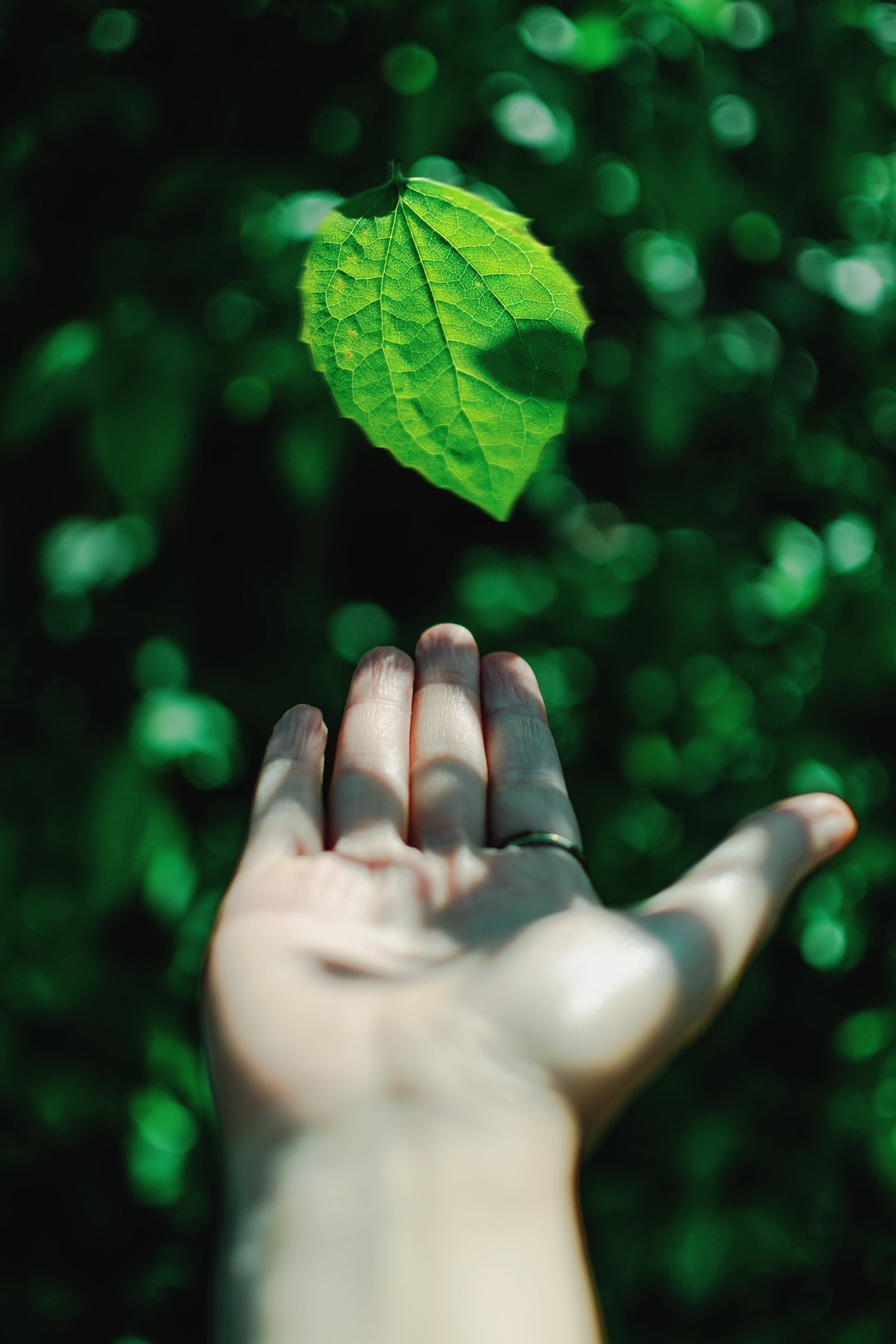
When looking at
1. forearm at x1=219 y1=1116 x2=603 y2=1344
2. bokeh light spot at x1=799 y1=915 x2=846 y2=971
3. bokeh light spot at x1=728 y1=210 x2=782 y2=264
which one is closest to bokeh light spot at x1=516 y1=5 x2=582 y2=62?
bokeh light spot at x1=728 y1=210 x2=782 y2=264

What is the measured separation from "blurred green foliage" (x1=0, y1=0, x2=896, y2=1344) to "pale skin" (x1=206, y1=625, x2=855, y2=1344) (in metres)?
0.38

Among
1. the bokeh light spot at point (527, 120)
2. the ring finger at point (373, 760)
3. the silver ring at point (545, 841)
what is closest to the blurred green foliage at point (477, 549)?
the bokeh light spot at point (527, 120)

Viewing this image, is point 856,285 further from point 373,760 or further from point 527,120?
point 373,760

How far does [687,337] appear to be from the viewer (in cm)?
164

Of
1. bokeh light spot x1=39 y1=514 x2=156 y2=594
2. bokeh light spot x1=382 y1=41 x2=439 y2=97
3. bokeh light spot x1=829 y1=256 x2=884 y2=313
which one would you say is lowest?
bokeh light spot x1=39 y1=514 x2=156 y2=594

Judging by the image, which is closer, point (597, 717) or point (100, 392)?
point (100, 392)

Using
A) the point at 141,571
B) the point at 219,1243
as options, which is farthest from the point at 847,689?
the point at 219,1243

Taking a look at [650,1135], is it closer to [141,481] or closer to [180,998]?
[180,998]

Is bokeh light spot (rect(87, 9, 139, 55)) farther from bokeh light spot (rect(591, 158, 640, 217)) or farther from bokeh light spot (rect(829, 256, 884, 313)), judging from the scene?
bokeh light spot (rect(829, 256, 884, 313))

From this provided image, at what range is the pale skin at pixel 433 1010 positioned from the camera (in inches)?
32.5

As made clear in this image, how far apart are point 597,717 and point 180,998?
0.90m

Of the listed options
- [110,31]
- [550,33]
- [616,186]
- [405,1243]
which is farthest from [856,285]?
[405,1243]

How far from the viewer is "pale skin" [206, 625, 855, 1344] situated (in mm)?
826

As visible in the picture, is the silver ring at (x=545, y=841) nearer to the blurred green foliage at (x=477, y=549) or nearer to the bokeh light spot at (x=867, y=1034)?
the blurred green foliage at (x=477, y=549)
